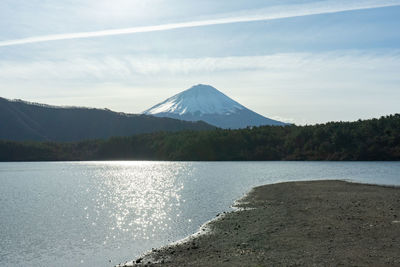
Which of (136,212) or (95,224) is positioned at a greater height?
(136,212)

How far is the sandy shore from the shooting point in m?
22.2

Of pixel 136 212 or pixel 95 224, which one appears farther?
pixel 136 212

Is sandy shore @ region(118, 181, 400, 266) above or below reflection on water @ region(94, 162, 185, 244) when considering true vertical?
above

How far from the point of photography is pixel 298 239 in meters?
27.1

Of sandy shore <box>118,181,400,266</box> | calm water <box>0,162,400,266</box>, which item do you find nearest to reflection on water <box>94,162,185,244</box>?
calm water <box>0,162,400,266</box>

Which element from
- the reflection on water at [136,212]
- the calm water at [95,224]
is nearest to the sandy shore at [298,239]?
the calm water at [95,224]

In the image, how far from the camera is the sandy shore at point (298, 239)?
2217cm

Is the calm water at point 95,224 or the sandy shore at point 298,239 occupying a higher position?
the sandy shore at point 298,239

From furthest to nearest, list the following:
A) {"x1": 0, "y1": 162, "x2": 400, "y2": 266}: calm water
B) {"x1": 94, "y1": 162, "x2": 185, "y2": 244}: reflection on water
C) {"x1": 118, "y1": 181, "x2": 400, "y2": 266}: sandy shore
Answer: {"x1": 94, "y1": 162, "x2": 185, "y2": 244}: reflection on water, {"x1": 0, "y1": 162, "x2": 400, "y2": 266}: calm water, {"x1": 118, "y1": 181, "x2": 400, "y2": 266}: sandy shore

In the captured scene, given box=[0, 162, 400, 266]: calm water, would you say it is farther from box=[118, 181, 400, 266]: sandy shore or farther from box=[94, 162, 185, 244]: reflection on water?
box=[118, 181, 400, 266]: sandy shore

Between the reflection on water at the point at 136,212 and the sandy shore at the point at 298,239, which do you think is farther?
the reflection on water at the point at 136,212

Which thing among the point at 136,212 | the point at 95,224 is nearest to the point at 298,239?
the point at 95,224

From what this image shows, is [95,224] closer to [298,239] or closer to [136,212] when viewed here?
[136,212]

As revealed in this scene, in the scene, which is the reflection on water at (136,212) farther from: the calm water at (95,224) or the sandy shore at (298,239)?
the sandy shore at (298,239)
